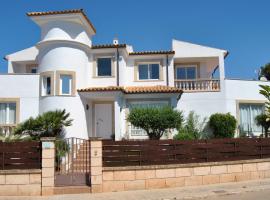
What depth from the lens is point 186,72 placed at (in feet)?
85.3

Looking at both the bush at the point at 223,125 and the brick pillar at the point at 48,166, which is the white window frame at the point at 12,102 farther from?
the bush at the point at 223,125

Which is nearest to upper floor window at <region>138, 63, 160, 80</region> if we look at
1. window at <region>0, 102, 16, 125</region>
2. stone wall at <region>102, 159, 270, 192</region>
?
window at <region>0, 102, 16, 125</region>

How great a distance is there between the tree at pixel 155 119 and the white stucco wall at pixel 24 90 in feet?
22.3

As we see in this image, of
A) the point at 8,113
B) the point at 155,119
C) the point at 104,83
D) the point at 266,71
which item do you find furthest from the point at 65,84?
the point at 266,71

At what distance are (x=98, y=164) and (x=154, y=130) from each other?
22.5ft

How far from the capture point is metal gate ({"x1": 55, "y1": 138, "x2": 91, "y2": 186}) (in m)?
12.4

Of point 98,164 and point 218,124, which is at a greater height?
point 218,124

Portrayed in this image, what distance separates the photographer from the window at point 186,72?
85.0ft

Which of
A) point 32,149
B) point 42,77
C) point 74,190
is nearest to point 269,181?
point 74,190

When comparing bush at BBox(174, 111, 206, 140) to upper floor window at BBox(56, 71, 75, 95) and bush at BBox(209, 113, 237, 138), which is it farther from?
upper floor window at BBox(56, 71, 75, 95)

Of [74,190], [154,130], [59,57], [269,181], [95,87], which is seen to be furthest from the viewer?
[95,87]

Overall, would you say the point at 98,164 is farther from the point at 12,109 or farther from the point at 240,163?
the point at 12,109

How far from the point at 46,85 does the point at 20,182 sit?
34.0ft

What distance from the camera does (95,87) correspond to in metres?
22.5
